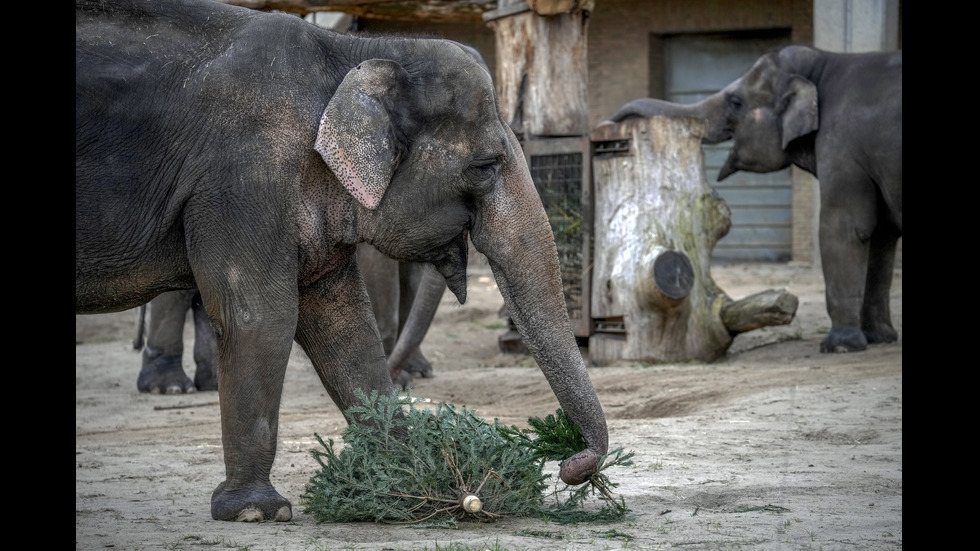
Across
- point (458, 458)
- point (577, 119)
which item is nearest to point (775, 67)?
point (577, 119)

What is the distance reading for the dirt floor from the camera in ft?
13.8

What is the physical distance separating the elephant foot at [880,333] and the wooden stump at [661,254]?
4.46ft

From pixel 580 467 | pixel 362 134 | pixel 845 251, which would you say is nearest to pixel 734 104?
pixel 845 251

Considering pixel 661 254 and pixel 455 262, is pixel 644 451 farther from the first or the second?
pixel 661 254

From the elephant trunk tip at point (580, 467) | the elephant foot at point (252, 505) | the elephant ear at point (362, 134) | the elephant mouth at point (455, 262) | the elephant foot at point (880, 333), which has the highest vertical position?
the elephant ear at point (362, 134)

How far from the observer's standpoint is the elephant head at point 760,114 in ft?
34.9

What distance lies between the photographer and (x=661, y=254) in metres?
9.29

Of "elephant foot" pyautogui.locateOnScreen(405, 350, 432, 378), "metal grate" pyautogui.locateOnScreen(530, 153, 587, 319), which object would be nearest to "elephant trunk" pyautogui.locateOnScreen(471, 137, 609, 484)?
"elephant foot" pyautogui.locateOnScreen(405, 350, 432, 378)

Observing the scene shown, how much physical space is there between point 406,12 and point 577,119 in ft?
9.86

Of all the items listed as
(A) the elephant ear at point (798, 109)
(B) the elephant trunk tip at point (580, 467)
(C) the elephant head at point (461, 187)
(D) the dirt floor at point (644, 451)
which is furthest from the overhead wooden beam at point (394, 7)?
(B) the elephant trunk tip at point (580, 467)

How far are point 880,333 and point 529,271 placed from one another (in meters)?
6.57

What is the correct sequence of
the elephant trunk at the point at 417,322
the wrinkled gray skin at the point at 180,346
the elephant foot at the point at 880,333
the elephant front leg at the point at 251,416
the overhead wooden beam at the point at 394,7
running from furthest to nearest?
the overhead wooden beam at the point at 394,7, the elephant foot at the point at 880,333, the wrinkled gray skin at the point at 180,346, the elephant trunk at the point at 417,322, the elephant front leg at the point at 251,416

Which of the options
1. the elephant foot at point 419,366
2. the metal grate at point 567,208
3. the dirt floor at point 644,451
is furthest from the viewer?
the metal grate at point 567,208

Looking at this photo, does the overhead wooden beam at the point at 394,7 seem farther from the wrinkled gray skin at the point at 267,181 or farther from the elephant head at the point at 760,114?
the wrinkled gray skin at the point at 267,181
